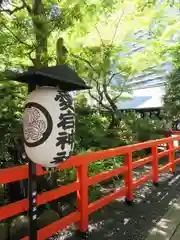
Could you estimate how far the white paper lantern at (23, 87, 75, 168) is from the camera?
→ 2.00 meters

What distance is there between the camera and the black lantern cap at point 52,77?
1.92m

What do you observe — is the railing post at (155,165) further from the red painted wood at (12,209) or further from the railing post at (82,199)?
the red painted wood at (12,209)

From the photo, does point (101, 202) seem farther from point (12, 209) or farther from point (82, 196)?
point (12, 209)

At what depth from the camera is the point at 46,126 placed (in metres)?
2.00

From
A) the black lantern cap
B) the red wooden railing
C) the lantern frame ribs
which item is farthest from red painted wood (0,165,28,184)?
the black lantern cap

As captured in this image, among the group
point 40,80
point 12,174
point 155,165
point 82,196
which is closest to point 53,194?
point 82,196

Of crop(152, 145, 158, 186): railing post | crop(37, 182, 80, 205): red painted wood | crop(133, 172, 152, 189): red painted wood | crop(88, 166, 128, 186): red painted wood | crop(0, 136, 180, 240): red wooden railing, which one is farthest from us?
crop(152, 145, 158, 186): railing post

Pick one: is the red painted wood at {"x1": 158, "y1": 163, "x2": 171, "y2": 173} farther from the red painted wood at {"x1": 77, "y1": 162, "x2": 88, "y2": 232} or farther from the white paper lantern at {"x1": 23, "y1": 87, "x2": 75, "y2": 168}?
the white paper lantern at {"x1": 23, "y1": 87, "x2": 75, "y2": 168}

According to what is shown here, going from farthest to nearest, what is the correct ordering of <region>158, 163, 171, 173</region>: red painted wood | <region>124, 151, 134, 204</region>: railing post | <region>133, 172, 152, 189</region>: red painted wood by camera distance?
1. <region>158, 163, 171, 173</region>: red painted wood
2. <region>133, 172, 152, 189</region>: red painted wood
3. <region>124, 151, 134, 204</region>: railing post

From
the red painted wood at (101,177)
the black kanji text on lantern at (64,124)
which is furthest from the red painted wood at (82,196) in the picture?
the black kanji text on lantern at (64,124)

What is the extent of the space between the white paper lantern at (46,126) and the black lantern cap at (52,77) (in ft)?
0.22

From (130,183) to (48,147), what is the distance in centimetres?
A: 260

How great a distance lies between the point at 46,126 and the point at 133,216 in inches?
97.6

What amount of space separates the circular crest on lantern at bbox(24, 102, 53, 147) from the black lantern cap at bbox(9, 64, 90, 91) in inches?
8.0
